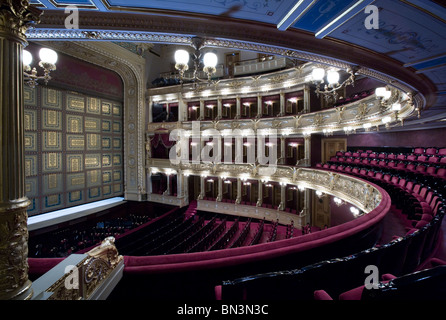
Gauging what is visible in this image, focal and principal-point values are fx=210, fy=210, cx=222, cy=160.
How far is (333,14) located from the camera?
226 centimetres

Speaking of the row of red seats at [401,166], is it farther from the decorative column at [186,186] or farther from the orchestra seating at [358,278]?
the decorative column at [186,186]

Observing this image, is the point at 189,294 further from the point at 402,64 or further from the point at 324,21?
the point at 402,64

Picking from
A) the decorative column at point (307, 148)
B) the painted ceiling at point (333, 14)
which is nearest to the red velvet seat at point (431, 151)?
the decorative column at point (307, 148)

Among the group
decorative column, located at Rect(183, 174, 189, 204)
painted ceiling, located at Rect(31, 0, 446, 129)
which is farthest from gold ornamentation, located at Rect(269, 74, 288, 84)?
painted ceiling, located at Rect(31, 0, 446, 129)

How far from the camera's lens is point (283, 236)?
1020 cm

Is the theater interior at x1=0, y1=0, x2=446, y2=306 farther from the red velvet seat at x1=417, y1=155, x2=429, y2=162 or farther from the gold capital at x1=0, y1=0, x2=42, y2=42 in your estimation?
the red velvet seat at x1=417, y1=155, x2=429, y2=162

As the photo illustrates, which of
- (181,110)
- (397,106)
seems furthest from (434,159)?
(181,110)

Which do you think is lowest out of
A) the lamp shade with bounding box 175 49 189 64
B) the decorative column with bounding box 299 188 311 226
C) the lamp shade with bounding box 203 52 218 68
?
the decorative column with bounding box 299 188 311 226

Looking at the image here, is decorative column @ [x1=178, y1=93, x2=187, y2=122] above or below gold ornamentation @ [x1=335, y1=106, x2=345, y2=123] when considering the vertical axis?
above

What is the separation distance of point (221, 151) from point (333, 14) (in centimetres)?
1300

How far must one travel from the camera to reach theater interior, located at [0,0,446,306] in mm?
1520

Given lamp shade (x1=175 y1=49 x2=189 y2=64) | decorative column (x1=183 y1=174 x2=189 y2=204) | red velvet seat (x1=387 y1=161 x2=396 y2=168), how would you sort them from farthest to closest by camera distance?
decorative column (x1=183 y1=174 x2=189 y2=204)
red velvet seat (x1=387 y1=161 x2=396 y2=168)
lamp shade (x1=175 y1=49 x2=189 y2=64)

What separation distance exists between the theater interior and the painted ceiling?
22 mm
